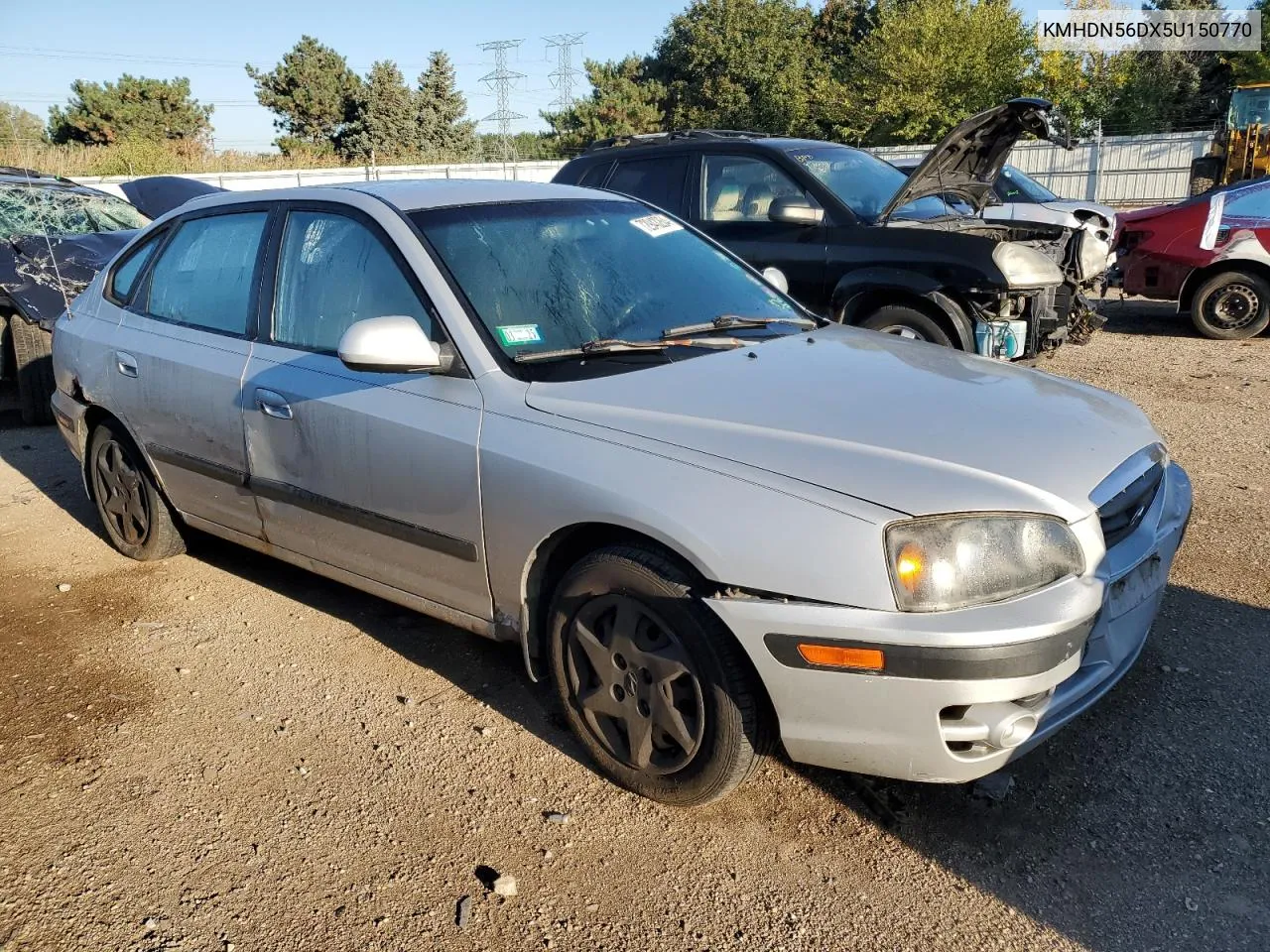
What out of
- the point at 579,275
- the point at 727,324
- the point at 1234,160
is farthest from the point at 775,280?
the point at 1234,160

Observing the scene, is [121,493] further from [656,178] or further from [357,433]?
[656,178]

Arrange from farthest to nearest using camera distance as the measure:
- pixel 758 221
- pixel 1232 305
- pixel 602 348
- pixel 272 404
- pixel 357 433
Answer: pixel 1232 305, pixel 758 221, pixel 272 404, pixel 357 433, pixel 602 348

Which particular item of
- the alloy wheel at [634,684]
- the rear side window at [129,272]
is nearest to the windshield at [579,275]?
the alloy wheel at [634,684]

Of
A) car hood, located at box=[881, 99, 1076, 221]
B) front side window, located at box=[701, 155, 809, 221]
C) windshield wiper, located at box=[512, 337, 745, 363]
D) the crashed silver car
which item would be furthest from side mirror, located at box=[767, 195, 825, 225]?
windshield wiper, located at box=[512, 337, 745, 363]

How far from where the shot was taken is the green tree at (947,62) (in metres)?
37.7

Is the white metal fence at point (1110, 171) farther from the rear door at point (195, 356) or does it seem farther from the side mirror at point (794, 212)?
the rear door at point (195, 356)

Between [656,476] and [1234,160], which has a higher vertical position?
[1234,160]

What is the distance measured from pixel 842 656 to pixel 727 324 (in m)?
1.52

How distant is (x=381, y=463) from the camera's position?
3.30m

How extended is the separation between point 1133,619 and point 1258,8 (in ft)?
163

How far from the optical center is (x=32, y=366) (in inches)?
309

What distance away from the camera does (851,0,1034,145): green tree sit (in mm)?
37656

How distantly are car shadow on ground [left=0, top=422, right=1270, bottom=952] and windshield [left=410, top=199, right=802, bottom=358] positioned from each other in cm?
131

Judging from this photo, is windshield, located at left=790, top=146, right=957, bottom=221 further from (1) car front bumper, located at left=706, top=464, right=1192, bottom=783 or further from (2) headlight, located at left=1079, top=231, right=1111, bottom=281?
(1) car front bumper, located at left=706, top=464, right=1192, bottom=783
